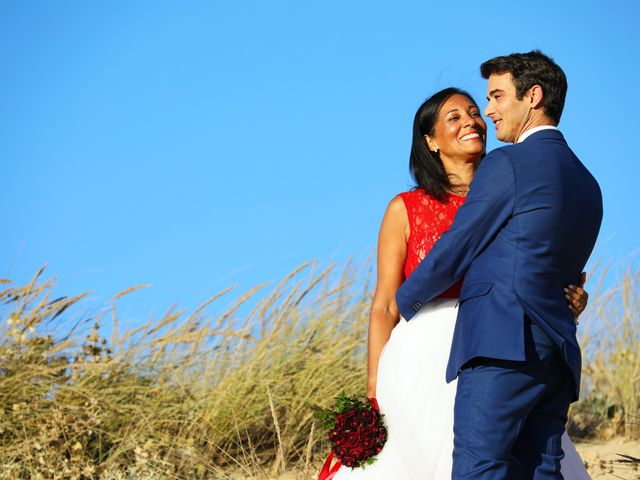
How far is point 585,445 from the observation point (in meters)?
7.44

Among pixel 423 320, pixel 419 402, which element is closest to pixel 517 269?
pixel 423 320

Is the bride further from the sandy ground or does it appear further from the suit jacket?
the sandy ground

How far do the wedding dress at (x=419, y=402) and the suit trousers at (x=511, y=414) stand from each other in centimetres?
39

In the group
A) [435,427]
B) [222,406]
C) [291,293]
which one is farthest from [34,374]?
[435,427]

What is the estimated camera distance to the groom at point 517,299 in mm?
2986

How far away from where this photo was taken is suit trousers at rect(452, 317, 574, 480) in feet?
9.75

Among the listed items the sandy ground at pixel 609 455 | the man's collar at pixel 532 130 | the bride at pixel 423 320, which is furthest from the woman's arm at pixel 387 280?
the sandy ground at pixel 609 455

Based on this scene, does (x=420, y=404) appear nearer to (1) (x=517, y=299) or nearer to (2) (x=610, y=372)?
(1) (x=517, y=299)

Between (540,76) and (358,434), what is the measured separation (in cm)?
164

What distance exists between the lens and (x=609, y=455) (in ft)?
23.1

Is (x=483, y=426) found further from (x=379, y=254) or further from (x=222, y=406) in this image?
(x=222, y=406)

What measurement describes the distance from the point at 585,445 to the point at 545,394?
4.68 metres

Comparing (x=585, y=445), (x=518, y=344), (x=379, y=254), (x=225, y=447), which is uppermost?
(x=379, y=254)

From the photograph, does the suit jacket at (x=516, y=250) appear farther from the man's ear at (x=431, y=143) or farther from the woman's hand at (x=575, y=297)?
the man's ear at (x=431, y=143)
